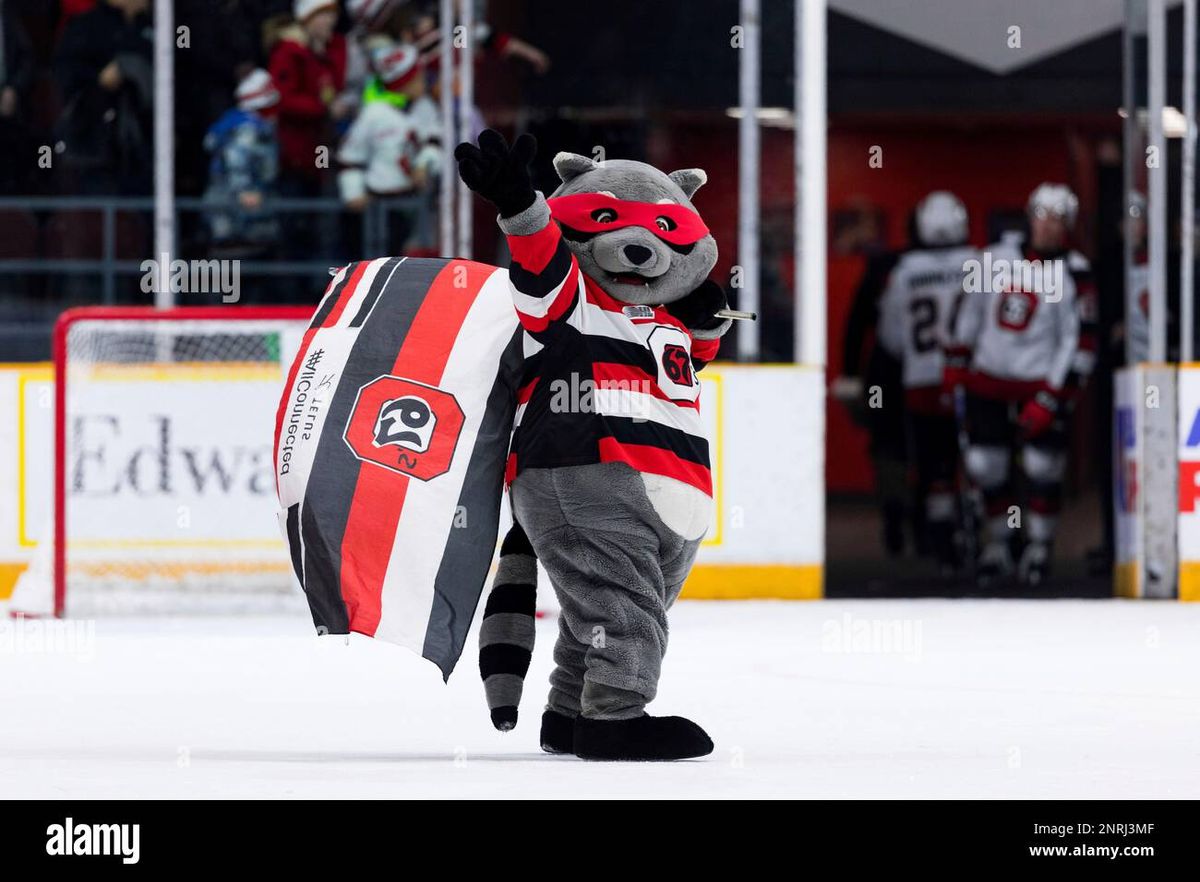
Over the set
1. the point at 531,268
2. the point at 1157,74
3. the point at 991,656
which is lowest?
the point at 991,656

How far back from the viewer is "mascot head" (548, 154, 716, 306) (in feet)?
15.8

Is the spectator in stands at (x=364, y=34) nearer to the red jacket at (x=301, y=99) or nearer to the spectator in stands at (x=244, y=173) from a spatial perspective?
the red jacket at (x=301, y=99)

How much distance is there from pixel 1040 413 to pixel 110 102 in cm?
404

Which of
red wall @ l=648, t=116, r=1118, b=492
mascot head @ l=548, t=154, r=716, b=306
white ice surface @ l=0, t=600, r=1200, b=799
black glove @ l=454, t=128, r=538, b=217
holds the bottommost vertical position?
white ice surface @ l=0, t=600, r=1200, b=799

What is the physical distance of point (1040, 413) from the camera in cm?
958

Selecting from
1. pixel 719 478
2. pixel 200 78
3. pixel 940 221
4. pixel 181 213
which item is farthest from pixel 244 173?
pixel 940 221

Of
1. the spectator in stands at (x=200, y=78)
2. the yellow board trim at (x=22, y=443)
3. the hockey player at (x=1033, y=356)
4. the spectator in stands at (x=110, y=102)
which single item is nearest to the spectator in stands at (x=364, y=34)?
the spectator in stands at (x=200, y=78)

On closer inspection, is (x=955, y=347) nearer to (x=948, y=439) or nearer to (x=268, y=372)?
(x=948, y=439)

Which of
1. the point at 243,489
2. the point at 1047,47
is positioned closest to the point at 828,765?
the point at 243,489

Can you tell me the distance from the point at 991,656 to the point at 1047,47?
597 centimetres

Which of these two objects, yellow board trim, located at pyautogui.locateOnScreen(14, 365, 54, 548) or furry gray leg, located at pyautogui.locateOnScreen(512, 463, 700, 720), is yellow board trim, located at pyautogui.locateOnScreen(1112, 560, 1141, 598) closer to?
yellow board trim, located at pyautogui.locateOnScreen(14, 365, 54, 548)

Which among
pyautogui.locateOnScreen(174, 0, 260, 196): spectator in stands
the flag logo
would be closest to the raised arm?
the flag logo

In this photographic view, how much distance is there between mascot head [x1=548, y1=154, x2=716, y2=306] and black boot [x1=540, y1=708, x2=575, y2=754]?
0.91 m

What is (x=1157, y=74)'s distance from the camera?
9188 millimetres
